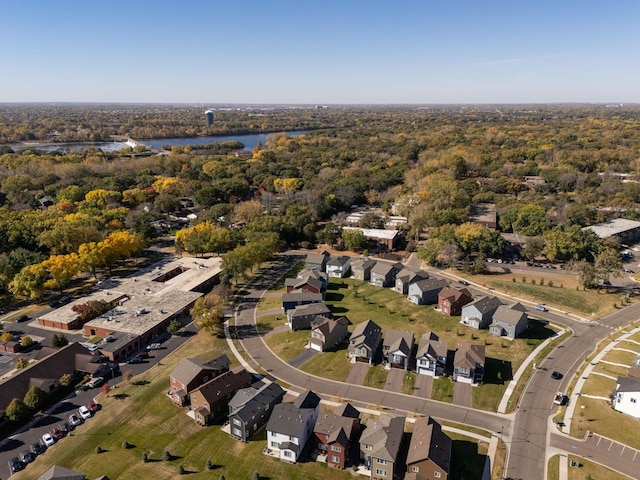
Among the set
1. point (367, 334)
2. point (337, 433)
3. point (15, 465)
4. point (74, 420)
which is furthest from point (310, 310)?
point (15, 465)

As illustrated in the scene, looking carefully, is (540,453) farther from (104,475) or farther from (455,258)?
(455,258)

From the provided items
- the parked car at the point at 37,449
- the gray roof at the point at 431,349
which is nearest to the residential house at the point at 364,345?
the gray roof at the point at 431,349

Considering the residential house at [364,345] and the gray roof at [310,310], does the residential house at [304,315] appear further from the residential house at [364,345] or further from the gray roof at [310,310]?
the residential house at [364,345]

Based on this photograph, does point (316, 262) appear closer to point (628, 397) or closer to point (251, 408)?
point (251, 408)

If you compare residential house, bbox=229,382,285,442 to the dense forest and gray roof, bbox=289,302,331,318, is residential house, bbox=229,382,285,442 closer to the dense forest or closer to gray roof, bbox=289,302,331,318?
gray roof, bbox=289,302,331,318

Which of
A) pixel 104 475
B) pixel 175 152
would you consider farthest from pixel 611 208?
pixel 175 152

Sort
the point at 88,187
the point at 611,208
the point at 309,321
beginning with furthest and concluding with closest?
1. the point at 88,187
2. the point at 611,208
3. the point at 309,321
